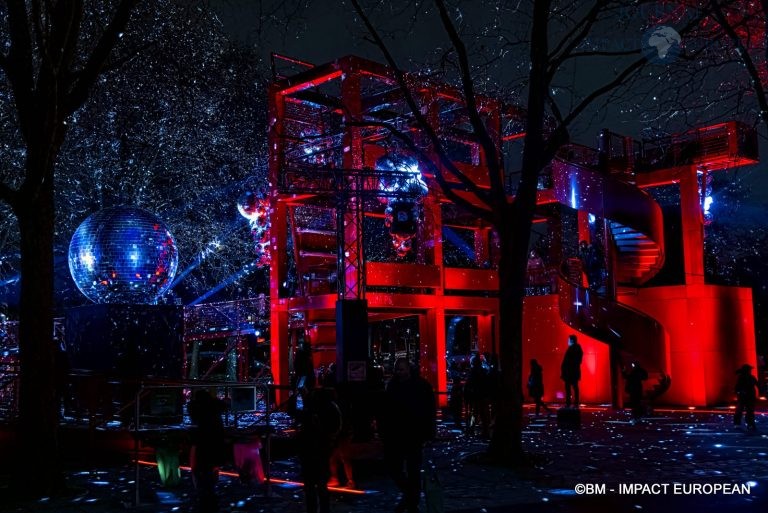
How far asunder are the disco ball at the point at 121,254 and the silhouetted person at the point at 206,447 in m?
6.52

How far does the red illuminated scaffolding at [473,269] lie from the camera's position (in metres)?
23.7

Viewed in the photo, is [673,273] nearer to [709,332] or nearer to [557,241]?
[557,241]

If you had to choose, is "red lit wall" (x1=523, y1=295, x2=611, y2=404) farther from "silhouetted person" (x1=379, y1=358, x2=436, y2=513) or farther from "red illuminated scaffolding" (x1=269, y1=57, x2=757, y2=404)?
"silhouetted person" (x1=379, y1=358, x2=436, y2=513)

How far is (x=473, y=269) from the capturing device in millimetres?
27859

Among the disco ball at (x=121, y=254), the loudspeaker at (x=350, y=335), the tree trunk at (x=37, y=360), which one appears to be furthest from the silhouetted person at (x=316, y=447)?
the loudspeaker at (x=350, y=335)

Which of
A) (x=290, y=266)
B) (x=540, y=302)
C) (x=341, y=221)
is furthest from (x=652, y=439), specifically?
(x=290, y=266)

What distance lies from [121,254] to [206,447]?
22.4ft

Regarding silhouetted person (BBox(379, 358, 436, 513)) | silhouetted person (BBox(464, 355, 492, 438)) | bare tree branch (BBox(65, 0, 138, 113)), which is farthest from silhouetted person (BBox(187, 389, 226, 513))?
silhouetted person (BBox(464, 355, 492, 438))

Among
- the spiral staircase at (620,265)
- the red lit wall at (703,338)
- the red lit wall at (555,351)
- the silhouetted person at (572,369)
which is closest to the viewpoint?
the silhouetted person at (572,369)

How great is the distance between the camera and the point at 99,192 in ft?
91.2

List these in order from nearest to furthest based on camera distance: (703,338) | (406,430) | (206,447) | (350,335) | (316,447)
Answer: (316,447)
(406,430)
(206,447)
(350,335)
(703,338)

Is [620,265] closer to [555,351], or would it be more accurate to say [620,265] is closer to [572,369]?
[555,351]

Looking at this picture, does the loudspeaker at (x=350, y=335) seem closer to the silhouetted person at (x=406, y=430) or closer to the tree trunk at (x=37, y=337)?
the tree trunk at (x=37, y=337)

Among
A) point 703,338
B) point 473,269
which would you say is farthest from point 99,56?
point 703,338
